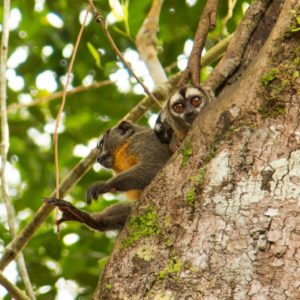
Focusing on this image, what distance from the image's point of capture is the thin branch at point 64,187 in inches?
196

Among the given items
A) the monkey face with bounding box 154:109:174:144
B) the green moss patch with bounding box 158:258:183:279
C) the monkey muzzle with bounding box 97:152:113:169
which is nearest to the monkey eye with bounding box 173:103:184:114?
the monkey face with bounding box 154:109:174:144

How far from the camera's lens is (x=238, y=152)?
3.24 m

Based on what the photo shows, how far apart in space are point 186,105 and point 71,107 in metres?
3.02

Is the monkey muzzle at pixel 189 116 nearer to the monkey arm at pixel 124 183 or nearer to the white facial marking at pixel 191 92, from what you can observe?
the white facial marking at pixel 191 92

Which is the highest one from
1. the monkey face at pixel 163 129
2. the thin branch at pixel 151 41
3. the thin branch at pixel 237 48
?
the thin branch at pixel 151 41

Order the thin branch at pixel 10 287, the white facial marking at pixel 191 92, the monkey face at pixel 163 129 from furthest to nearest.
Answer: the monkey face at pixel 163 129, the white facial marking at pixel 191 92, the thin branch at pixel 10 287

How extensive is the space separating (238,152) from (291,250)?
0.60m

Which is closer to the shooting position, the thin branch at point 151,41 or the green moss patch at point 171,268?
the green moss patch at point 171,268

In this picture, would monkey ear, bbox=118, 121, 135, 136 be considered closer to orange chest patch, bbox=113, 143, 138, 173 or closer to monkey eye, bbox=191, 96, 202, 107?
orange chest patch, bbox=113, 143, 138, 173

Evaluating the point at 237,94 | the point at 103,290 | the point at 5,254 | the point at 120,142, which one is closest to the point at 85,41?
the point at 120,142

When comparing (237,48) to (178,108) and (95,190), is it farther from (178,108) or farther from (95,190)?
(95,190)

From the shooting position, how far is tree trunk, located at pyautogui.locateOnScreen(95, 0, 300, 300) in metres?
2.85

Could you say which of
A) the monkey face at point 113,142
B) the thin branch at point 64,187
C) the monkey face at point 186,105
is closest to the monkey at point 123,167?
the monkey face at point 113,142

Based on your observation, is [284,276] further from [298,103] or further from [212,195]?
[298,103]
